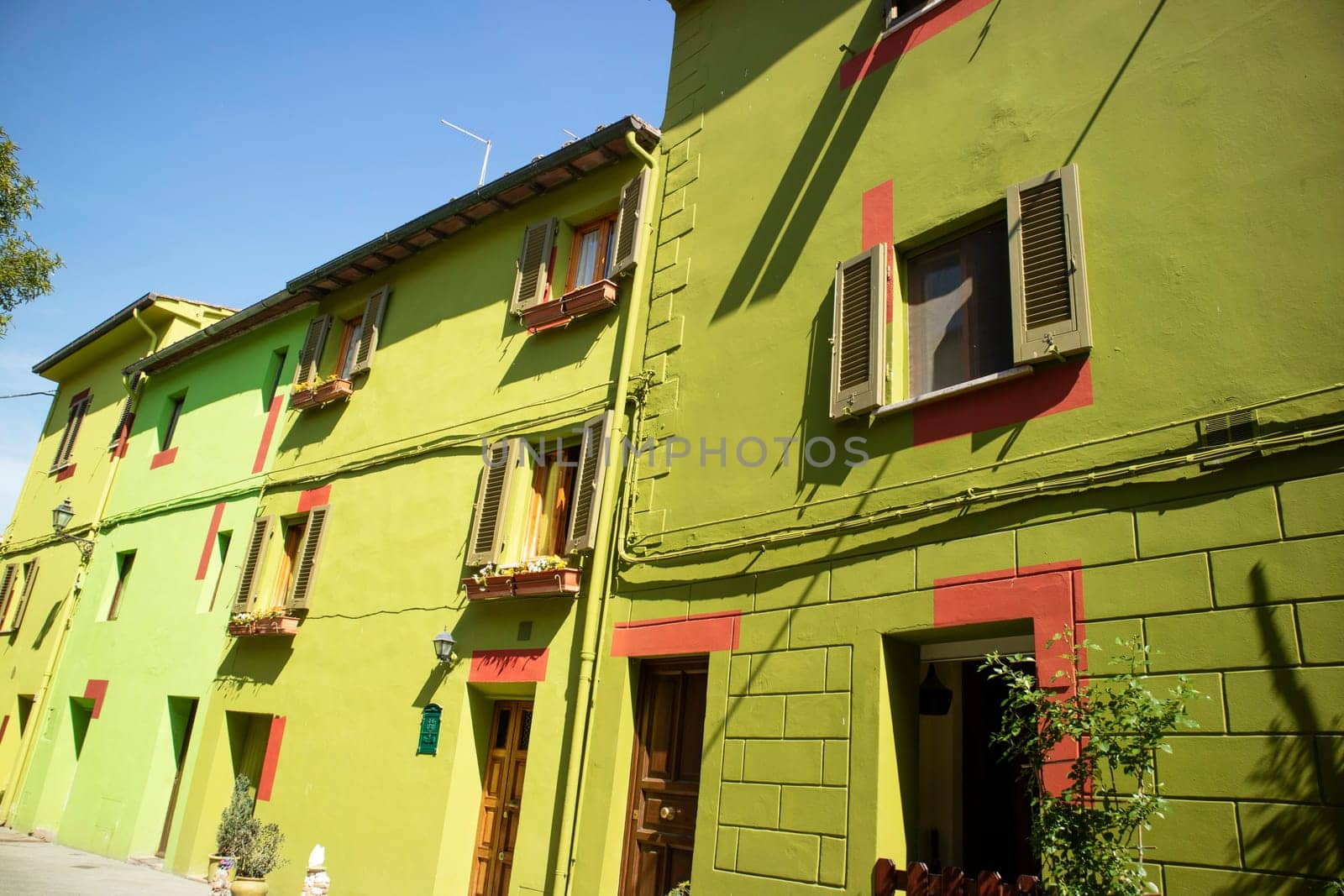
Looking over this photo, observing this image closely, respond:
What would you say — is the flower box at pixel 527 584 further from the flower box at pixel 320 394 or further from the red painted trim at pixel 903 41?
the red painted trim at pixel 903 41

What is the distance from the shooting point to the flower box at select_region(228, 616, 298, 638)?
1162 cm

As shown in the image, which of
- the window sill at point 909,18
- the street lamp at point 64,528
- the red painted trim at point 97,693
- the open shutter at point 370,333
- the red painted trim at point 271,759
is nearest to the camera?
the window sill at point 909,18

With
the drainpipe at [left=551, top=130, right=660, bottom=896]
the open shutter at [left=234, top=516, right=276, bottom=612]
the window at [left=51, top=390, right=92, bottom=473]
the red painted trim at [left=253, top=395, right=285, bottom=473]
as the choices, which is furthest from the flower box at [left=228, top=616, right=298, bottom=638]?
the window at [left=51, top=390, right=92, bottom=473]

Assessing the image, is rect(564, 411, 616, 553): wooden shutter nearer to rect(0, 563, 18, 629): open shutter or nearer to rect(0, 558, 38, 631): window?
rect(0, 558, 38, 631): window

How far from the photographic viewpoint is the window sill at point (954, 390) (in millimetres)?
5875

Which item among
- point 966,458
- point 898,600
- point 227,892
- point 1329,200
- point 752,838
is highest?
point 1329,200

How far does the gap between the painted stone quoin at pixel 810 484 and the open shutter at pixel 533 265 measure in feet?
0.18

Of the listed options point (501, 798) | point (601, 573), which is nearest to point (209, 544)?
point (501, 798)

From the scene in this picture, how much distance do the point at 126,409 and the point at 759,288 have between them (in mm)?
14993

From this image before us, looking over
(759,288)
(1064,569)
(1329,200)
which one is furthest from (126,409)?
(1329,200)

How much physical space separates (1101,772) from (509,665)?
5524mm

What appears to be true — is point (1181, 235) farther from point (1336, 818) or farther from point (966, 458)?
point (1336, 818)

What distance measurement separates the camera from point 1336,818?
13.5ft

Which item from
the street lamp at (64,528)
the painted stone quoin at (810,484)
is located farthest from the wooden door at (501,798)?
the street lamp at (64,528)
